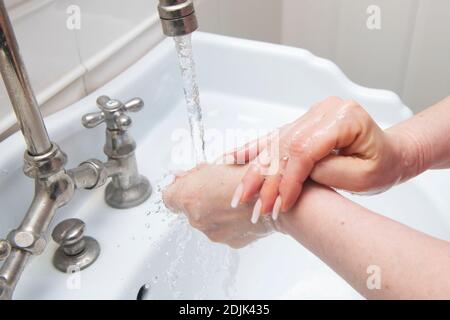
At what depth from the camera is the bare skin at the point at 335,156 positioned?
0.37 meters

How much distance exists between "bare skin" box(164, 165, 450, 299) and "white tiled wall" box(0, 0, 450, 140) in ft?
0.65

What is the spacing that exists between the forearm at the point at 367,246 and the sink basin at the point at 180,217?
19 cm

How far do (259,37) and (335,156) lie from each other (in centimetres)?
69

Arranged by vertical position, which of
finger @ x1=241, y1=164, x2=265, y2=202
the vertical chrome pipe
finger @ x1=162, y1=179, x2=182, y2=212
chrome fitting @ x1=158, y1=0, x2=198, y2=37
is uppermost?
chrome fitting @ x1=158, y1=0, x2=198, y2=37

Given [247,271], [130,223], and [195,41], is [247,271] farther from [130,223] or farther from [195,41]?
[195,41]

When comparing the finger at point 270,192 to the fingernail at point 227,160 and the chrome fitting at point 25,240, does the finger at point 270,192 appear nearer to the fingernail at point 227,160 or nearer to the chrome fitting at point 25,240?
the fingernail at point 227,160

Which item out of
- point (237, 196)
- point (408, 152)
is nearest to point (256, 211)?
point (237, 196)

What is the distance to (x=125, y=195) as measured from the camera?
1.87 feet

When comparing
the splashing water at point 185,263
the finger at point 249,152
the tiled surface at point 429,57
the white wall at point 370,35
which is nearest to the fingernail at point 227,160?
the finger at point 249,152

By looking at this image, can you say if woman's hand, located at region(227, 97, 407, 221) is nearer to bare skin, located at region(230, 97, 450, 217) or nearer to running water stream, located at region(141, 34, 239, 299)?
bare skin, located at region(230, 97, 450, 217)

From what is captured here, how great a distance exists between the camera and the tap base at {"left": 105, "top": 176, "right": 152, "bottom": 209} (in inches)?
22.3

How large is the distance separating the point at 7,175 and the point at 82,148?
103mm

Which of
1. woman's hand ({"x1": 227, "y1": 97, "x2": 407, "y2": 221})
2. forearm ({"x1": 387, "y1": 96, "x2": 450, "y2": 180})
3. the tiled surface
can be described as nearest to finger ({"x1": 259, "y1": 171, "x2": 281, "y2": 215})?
woman's hand ({"x1": 227, "y1": 97, "x2": 407, "y2": 221})

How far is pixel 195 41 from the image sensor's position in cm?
70
